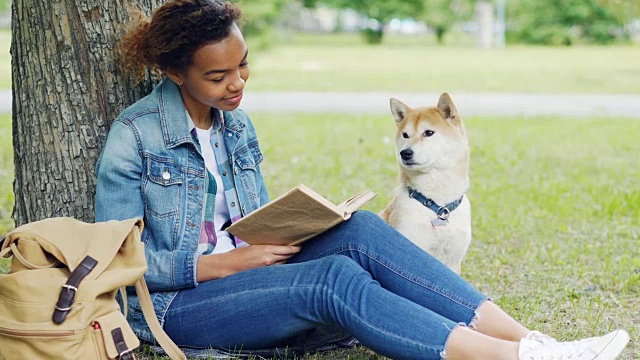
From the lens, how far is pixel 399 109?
13.9 feet

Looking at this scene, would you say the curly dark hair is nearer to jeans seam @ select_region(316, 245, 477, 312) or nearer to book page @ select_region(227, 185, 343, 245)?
book page @ select_region(227, 185, 343, 245)

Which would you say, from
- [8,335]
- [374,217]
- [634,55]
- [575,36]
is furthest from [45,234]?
[575,36]

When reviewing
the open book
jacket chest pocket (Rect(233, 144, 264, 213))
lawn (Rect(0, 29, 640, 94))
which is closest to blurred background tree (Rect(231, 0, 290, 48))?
lawn (Rect(0, 29, 640, 94))

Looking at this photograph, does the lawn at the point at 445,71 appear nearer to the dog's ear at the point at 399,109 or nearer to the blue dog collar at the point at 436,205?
the dog's ear at the point at 399,109

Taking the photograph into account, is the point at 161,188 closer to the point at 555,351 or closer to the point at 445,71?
the point at 555,351

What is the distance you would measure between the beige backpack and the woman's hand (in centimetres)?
41

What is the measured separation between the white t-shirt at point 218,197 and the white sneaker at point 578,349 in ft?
4.14

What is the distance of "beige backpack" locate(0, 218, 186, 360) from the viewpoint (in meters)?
2.71

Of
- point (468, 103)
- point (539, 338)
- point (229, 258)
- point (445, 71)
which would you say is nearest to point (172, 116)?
point (229, 258)

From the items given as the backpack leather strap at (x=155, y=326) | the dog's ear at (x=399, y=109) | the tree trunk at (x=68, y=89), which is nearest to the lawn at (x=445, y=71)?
the dog's ear at (x=399, y=109)

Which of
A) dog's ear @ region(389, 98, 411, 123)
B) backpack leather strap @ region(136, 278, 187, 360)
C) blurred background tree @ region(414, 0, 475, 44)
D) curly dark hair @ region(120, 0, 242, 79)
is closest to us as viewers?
backpack leather strap @ region(136, 278, 187, 360)

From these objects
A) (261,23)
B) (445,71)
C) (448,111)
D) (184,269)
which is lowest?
(445,71)

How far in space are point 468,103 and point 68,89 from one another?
10.4 m

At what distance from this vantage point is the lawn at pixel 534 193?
178 inches
